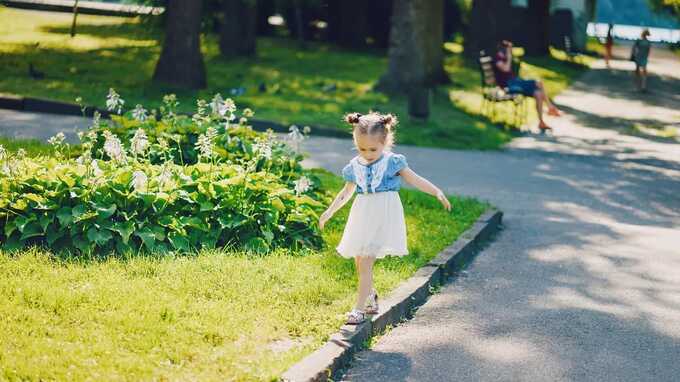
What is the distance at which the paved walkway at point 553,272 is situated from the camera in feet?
20.4

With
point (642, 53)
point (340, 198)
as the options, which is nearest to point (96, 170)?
point (340, 198)

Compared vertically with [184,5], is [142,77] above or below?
below

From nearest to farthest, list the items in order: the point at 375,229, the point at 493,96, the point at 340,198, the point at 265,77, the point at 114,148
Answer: the point at 375,229 < the point at 340,198 < the point at 114,148 < the point at 493,96 < the point at 265,77

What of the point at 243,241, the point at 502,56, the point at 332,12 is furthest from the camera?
the point at 332,12

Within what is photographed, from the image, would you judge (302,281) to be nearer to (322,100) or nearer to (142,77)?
(322,100)

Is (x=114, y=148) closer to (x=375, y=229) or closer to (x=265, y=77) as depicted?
(x=375, y=229)

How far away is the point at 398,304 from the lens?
701 centimetres

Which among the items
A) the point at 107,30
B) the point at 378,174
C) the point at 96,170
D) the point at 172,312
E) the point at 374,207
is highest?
the point at 378,174

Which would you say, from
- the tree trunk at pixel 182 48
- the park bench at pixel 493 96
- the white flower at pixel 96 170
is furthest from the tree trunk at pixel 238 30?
the white flower at pixel 96 170

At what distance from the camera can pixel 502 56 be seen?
19531 millimetres

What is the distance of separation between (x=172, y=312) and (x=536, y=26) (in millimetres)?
33452

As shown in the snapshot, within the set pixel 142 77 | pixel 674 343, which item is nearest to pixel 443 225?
pixel 674 343

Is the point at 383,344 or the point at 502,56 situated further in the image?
the point at 502,56

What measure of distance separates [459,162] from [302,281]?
814 centimetres
